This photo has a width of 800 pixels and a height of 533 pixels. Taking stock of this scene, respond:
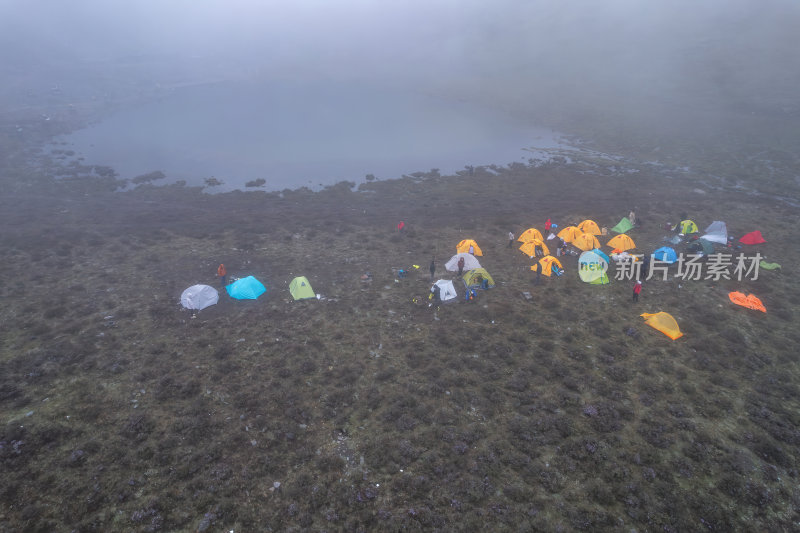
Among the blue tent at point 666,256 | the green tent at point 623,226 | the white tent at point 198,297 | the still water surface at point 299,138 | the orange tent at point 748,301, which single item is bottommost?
Result: the orange tent at point 748,301

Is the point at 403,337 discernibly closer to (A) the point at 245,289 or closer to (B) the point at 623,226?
(A) the point at 245,289

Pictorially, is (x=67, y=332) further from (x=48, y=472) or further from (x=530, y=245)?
(x=530, y=245)

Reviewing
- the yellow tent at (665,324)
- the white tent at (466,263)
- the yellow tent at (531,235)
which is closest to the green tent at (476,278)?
the white tent at (466,263)

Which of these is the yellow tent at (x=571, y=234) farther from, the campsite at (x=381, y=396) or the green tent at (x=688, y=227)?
the green tent at (x=688, y=227)

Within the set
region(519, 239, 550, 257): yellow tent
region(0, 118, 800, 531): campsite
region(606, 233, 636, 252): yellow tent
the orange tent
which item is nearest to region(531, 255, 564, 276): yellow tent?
region(0, 118, 800, 531): campsite

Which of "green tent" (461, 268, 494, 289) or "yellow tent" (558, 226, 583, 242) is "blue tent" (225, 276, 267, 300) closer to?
"green tent" (461, 268, 494, 289)

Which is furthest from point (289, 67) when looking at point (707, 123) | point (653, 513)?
point (653, 513)

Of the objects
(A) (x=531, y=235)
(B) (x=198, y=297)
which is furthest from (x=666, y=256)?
(B) (x=198, y=297)
